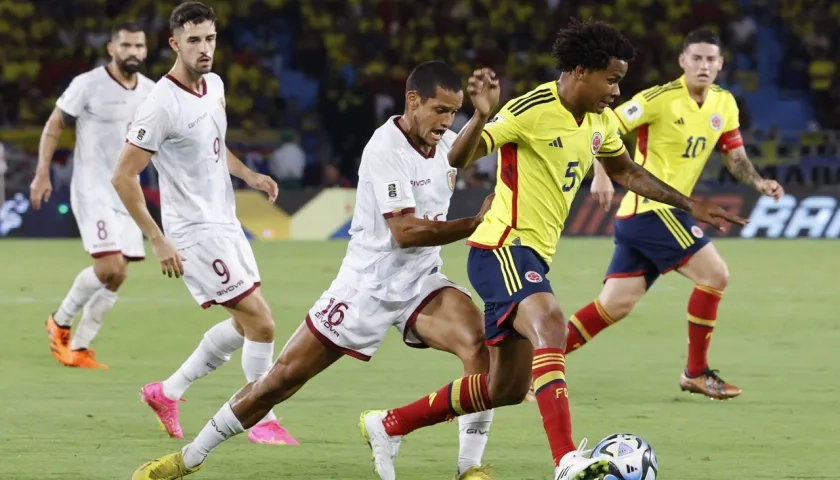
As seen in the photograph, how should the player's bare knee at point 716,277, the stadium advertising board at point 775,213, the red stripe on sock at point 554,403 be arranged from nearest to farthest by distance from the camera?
the red stripe on sock at point 554,403 → the player's bare knee at point 716,277 → the stadium advertising board at point 775,213

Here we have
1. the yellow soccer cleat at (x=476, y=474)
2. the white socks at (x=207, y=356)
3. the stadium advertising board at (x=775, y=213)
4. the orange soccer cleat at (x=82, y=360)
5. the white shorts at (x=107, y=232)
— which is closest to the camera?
the yellow soccer cleat at (x=476, y=474)

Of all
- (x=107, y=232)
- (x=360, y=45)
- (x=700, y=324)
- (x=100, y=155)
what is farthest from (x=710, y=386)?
(x=360, y=45)

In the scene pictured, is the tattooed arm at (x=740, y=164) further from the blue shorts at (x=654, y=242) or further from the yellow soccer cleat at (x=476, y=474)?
the yellow soccer cleat at (x=476, y=474)

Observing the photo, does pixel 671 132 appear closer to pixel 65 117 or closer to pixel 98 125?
pixel 98 125

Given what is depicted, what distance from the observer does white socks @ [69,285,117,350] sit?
9.21 metres

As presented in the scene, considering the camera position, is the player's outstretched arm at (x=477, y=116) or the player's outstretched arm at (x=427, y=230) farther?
the player's outstretched arm at (x=427, y=230)

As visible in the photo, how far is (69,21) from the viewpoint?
26.0 m

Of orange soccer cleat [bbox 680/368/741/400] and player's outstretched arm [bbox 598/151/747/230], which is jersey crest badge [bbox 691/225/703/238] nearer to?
orange soccer cleat [bbox 680/368/741/400]

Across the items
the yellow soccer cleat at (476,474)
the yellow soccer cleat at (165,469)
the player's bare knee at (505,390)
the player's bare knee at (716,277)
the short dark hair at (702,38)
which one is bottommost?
the yellow soccer cleat at (165,469)

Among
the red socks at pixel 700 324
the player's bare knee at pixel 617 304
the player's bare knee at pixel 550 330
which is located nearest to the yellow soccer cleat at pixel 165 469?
the player's bare knee at pixel 550 330

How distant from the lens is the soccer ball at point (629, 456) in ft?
15.8

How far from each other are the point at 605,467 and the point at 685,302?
8.44m

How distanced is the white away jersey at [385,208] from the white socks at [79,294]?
403 cm

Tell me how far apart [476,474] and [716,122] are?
12.6ft
